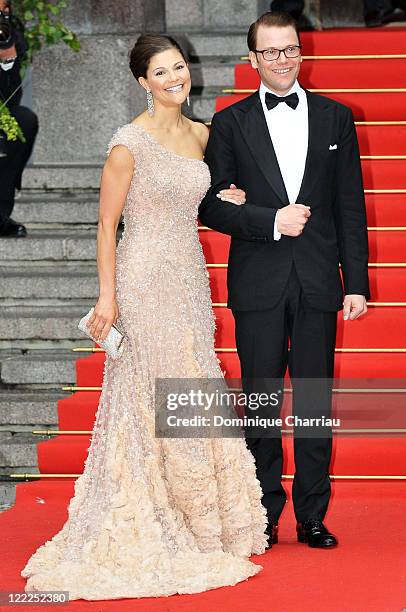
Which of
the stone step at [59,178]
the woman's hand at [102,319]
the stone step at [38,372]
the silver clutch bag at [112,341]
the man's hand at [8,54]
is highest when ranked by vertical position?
the man's hand at [8,54]

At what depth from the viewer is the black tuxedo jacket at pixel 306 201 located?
15.6ft

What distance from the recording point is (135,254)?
4668 mm

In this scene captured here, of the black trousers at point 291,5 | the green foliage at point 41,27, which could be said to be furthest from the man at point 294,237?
the black trousers at point 291,5

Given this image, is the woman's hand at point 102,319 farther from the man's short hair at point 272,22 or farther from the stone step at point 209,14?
the stone step at point 209,14

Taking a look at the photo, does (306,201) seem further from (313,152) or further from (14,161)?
(14,161)

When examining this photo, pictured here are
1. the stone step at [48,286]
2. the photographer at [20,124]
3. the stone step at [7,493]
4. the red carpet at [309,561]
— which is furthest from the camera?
the photographer at [20,124]

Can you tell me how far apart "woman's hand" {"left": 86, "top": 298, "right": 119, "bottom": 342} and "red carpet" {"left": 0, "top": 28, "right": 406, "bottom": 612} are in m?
0.92

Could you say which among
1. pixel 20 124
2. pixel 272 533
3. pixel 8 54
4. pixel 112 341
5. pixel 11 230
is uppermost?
pixel 8 54

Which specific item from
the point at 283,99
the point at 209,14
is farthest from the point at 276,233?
the point at 209,14

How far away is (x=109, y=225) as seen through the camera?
4562mm

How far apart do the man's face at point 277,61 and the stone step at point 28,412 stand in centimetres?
239

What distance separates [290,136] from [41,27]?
3244 millimetres

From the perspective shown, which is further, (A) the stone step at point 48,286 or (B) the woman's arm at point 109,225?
(A) the stone step at point 48,286

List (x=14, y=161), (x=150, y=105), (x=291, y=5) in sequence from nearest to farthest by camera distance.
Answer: (x=150, y=105) < (x=14, y=161) < (x=291, y=5)
